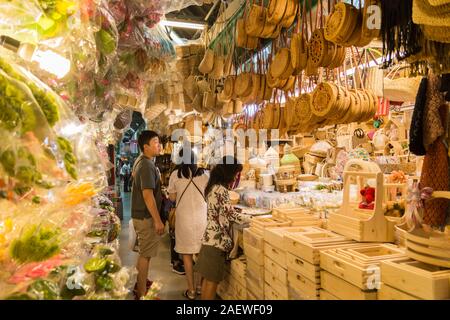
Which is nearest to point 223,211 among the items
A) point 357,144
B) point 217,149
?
point 217,149

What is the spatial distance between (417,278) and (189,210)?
286 cm

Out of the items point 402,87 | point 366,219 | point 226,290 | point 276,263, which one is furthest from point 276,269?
point 402,87

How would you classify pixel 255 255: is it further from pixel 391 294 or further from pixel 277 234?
pixel 391 294

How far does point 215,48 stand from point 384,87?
1991mm

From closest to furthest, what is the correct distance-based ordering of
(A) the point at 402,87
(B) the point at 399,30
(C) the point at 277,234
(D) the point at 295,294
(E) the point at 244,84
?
(B) the point at 399,30 < (D) the point at 295,294 < (C) the point at 277,234 < (A) the point at 402,87 < (E) the point at 244,84

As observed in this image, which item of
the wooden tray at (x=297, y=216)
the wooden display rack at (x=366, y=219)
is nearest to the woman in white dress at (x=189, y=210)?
the wooden tray at (x=297, y=216)

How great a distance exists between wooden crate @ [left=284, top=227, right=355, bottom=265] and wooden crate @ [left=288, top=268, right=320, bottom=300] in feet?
0.40

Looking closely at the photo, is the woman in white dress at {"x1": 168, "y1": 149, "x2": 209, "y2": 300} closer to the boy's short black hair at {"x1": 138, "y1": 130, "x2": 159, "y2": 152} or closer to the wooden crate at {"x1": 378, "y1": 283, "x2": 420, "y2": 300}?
the boy's short black hair at {"x1": 138, "y1": 130, "x2": 159, "y2": 152}

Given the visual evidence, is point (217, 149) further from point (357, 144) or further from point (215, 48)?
point (357, 144)

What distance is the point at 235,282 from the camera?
135 inches

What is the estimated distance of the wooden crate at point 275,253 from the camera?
2.44 m

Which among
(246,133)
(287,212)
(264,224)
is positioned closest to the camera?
(264,224)

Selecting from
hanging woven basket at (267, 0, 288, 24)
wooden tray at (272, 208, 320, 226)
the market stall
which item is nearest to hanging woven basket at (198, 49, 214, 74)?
the market stall

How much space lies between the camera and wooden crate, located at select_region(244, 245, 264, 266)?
2.83 m
